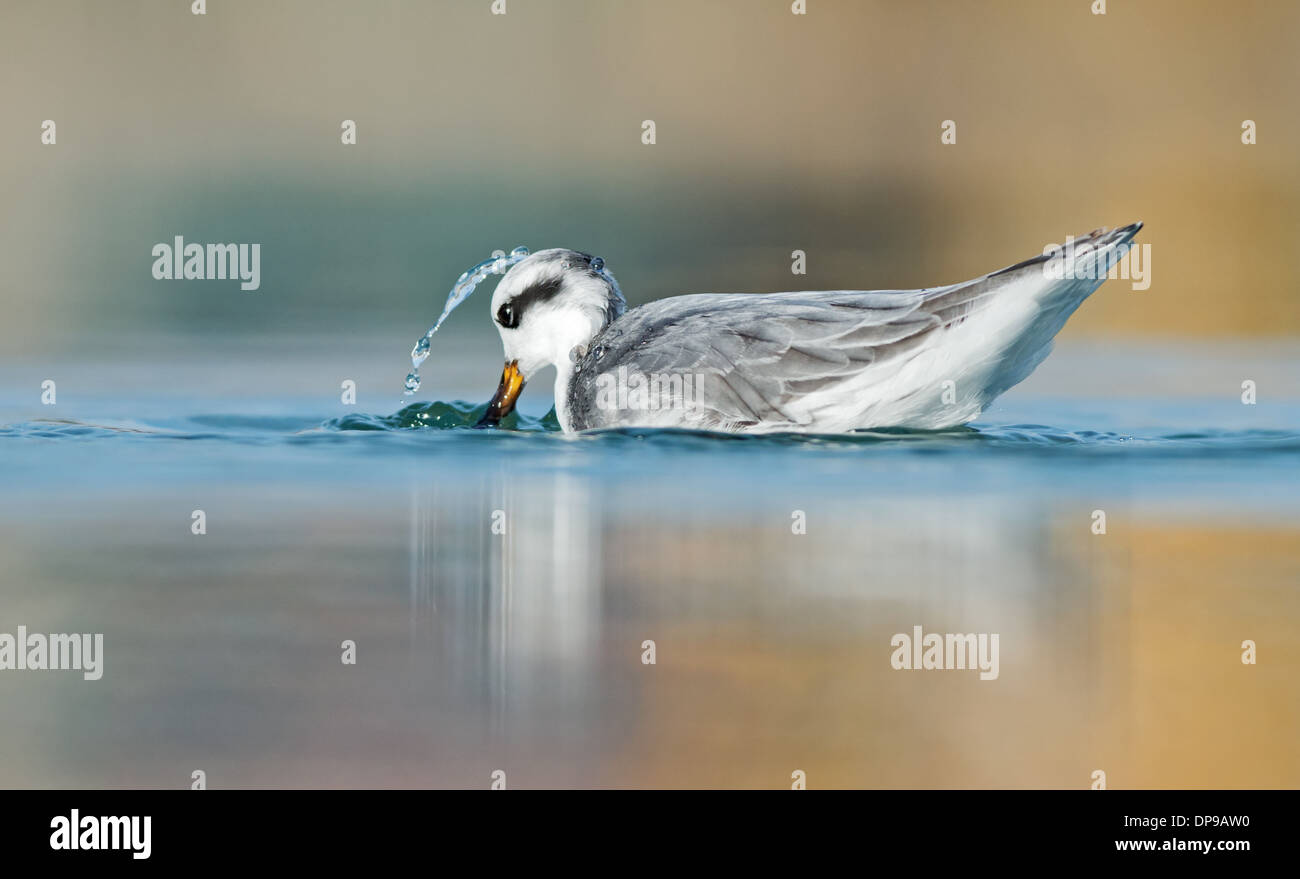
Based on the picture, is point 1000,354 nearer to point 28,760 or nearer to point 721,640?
point 721,640

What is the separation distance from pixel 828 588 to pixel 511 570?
1150 mm

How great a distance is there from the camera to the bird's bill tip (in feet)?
30.4

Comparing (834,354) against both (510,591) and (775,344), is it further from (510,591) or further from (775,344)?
(510,591)

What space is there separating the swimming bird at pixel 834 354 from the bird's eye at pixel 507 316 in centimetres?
51

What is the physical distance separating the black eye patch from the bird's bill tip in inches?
10.6

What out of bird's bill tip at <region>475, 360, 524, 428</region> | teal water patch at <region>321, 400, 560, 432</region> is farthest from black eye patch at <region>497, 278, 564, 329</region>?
teal water patch at <region>321, 400, 560, 432</region>

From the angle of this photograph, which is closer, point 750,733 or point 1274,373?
point 750,733

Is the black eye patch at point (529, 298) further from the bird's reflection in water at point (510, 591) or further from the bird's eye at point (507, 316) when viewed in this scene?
the bird's reflection in water at point (510, 591)

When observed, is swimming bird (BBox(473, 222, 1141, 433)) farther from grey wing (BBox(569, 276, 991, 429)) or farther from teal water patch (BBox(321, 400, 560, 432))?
teal water patch (BBox(321, 400, 560, 432))

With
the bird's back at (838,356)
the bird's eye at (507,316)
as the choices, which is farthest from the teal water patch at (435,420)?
the bird's back at (838,356)

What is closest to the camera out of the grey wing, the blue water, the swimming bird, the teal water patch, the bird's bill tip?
the blue water

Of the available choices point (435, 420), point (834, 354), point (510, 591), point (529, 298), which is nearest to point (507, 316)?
point (529, 298)

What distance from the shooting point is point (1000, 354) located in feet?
26.2

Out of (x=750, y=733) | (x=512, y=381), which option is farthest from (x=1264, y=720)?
(x=512, y=381)
